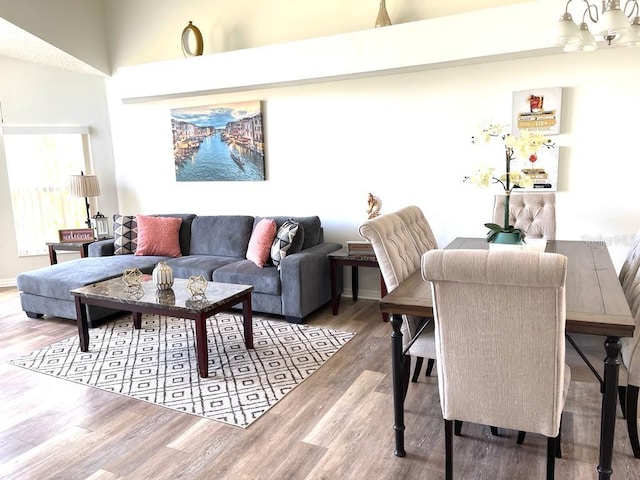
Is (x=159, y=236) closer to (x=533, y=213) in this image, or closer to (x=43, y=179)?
(x=43, y=179)

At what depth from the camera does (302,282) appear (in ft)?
12.7

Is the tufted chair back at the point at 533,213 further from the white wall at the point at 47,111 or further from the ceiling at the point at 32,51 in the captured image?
the white wall at the point at 47,111

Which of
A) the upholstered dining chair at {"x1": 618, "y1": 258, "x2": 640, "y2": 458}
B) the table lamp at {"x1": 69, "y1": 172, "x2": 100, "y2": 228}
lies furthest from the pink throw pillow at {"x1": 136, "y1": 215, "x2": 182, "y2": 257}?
the upholstered dining chair at {"x1": 618, "y1": 258, "x2": 640, "y2": 458}

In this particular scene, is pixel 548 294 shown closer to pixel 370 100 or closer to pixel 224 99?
pixel 370 100

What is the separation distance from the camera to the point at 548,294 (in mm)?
1506

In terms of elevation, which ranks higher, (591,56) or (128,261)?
(591,56)

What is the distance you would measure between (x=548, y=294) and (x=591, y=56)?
2814mm

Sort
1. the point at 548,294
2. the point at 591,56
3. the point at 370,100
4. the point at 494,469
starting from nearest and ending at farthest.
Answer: the point at 548,294 → the point at 494,469 → the point at 591,56 → the point at 370,100

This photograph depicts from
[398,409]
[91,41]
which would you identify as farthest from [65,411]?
[91,41]

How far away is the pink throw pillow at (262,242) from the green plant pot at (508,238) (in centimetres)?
233

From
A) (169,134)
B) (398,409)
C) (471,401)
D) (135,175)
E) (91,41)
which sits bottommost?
(398,409)

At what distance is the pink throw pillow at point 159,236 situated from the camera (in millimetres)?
4805

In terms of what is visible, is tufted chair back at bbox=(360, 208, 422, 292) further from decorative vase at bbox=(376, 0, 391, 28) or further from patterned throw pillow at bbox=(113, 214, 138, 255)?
patterned throw pillow at bbox=(113, 214, 138, 255)

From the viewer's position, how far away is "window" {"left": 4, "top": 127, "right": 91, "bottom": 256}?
17.9 feet
